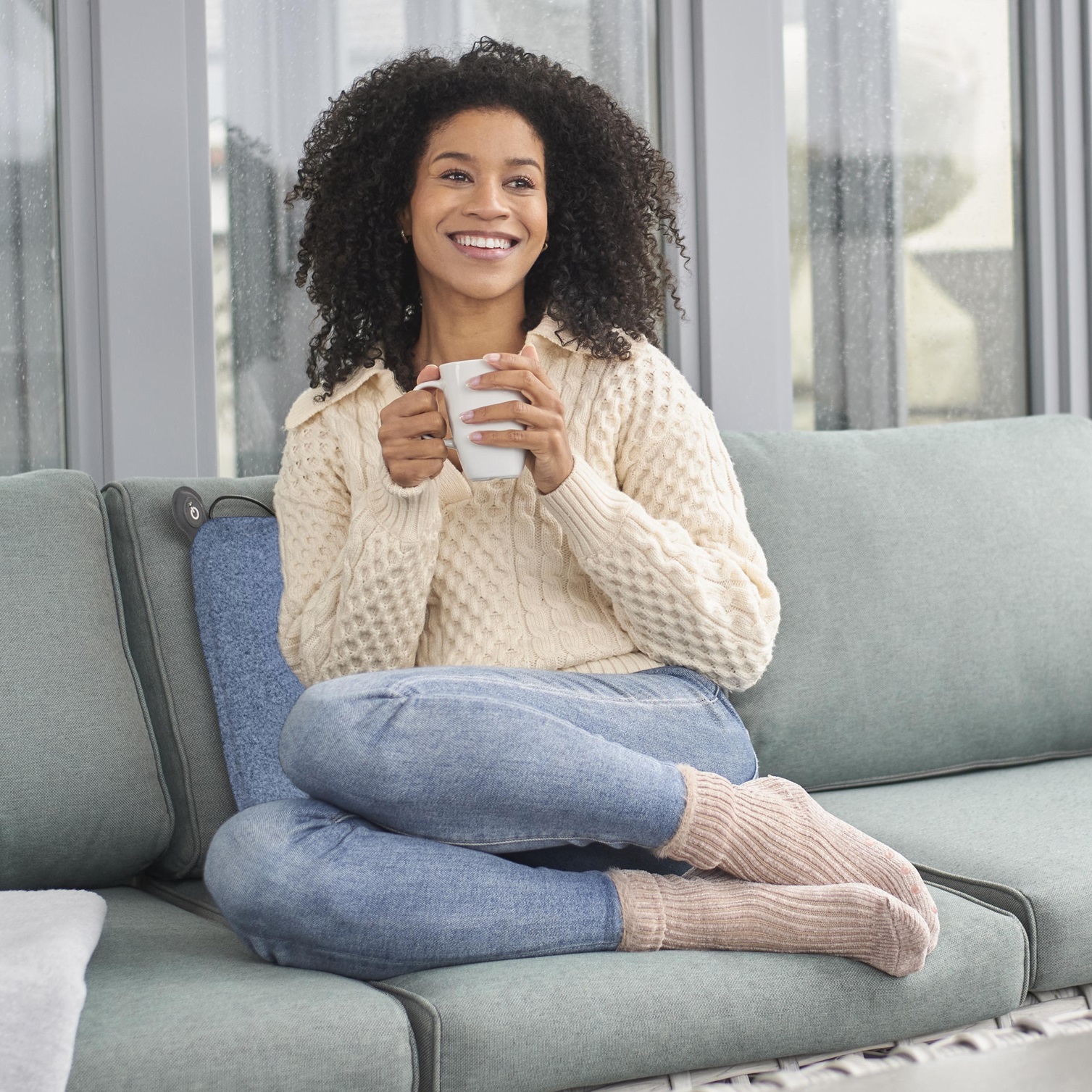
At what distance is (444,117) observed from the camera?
1.65 metres

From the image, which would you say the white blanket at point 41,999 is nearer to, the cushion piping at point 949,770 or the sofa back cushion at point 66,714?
the sofa back cushion at point 66,714

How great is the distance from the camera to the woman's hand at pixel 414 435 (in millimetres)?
1374

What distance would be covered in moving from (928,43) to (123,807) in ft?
6.82

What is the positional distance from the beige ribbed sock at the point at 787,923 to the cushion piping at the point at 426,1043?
Answer: 0.21 meters

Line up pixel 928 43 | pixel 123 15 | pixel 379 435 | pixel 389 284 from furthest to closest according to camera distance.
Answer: pixel 928 43, pixel 123 15, pixel 389 284, pixel 379 435

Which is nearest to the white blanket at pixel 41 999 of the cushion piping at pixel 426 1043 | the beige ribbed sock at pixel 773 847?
the cushion piping at pixel 426 1043

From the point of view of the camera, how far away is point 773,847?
4.14ft

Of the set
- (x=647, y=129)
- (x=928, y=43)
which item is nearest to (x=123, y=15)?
(x=647, y=129)

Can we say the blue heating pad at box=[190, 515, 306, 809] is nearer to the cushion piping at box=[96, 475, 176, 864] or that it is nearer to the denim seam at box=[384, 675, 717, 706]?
the cushion piping at box=[96, 475, 176, 864]

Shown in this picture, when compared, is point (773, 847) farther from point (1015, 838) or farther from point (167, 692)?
point (167, 692)

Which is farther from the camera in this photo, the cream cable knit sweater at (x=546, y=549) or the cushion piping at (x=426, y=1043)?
the cream cable knit sweater at (x=546, y=549)

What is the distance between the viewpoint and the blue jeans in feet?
3.78

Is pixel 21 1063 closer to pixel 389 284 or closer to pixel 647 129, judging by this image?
pixel 389 284

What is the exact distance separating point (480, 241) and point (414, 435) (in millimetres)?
326
